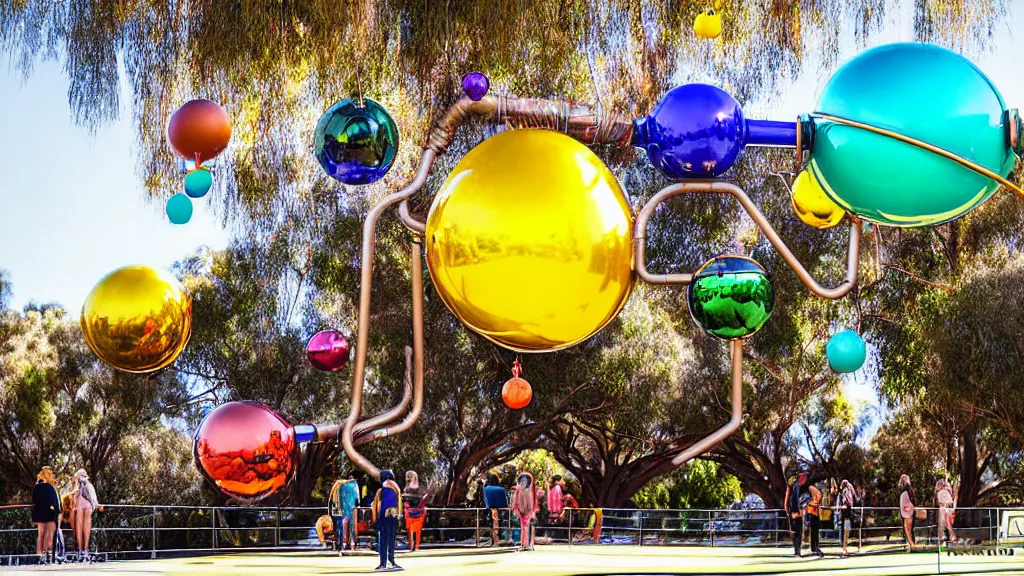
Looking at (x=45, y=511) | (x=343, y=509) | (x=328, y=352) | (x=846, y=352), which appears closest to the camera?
(x=328, y=352)

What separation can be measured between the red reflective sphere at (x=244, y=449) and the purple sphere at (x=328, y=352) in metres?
0.44

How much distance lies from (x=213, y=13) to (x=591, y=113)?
216 cm

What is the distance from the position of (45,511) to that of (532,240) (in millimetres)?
9755

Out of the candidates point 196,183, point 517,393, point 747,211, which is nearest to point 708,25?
point 747,211

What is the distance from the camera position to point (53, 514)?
1138 centimetres

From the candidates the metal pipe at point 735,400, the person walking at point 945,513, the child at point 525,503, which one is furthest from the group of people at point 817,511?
the metal pipe at point 735,400

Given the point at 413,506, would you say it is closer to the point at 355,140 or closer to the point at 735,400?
the point at 355,140

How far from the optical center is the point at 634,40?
5.98 m

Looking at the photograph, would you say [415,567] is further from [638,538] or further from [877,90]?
[877,90]

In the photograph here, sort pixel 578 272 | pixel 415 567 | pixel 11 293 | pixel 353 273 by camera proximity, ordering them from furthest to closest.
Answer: pixel 11 293
pixel 353 273
pixel 415 567
pixel 578 272

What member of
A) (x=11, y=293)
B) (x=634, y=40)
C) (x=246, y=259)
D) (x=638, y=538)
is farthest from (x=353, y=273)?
(x=11, y=293)

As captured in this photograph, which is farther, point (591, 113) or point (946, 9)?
point (946, 9)

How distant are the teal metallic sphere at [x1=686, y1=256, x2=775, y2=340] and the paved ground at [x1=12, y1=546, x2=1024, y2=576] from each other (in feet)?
15.7

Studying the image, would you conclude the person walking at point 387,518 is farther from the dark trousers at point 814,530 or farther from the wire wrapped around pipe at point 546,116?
the wire wrapped around pipe at point 546,116
